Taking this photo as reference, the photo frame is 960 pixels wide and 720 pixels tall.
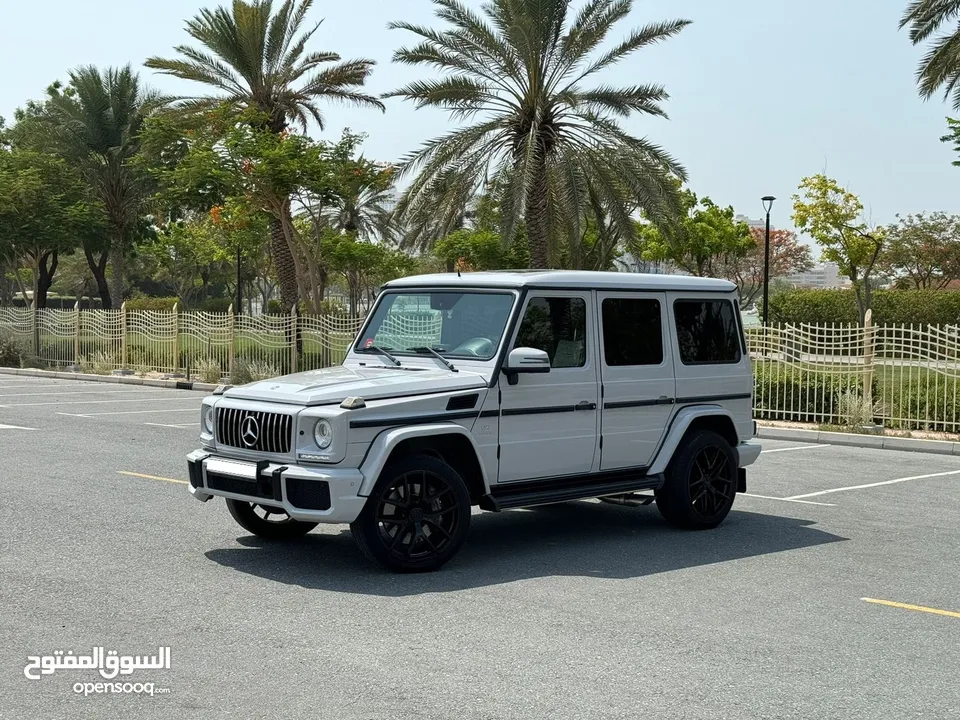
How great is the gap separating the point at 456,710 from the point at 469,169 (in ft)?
75.1

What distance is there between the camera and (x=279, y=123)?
34.5 metres

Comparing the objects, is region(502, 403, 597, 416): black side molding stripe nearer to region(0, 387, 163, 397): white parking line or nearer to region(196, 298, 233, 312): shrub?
region(0, 387, 163, 397): white parking line

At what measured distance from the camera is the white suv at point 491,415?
295 inches

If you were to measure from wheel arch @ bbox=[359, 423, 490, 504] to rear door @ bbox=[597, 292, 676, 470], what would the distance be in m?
1.16

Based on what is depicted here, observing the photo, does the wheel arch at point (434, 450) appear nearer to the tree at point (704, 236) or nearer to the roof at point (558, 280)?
the roof at point (558, 280)

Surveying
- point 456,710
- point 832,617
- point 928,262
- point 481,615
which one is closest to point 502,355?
point 481,615

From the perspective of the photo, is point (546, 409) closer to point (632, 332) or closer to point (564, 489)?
point (564, 489)

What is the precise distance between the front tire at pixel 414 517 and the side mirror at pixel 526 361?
815 millimetres

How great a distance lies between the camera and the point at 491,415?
8.03 metres

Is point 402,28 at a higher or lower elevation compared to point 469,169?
higher

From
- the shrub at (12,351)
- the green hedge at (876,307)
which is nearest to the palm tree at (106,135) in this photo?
the shrub at (12,351)

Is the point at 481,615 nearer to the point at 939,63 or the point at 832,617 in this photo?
the point at 832,617

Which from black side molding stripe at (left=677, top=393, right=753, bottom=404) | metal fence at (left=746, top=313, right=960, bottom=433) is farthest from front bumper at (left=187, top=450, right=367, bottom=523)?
metal fence at (left=746, top=313, right=960, bottom=433)

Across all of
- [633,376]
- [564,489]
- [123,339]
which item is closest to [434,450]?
[564,489]
